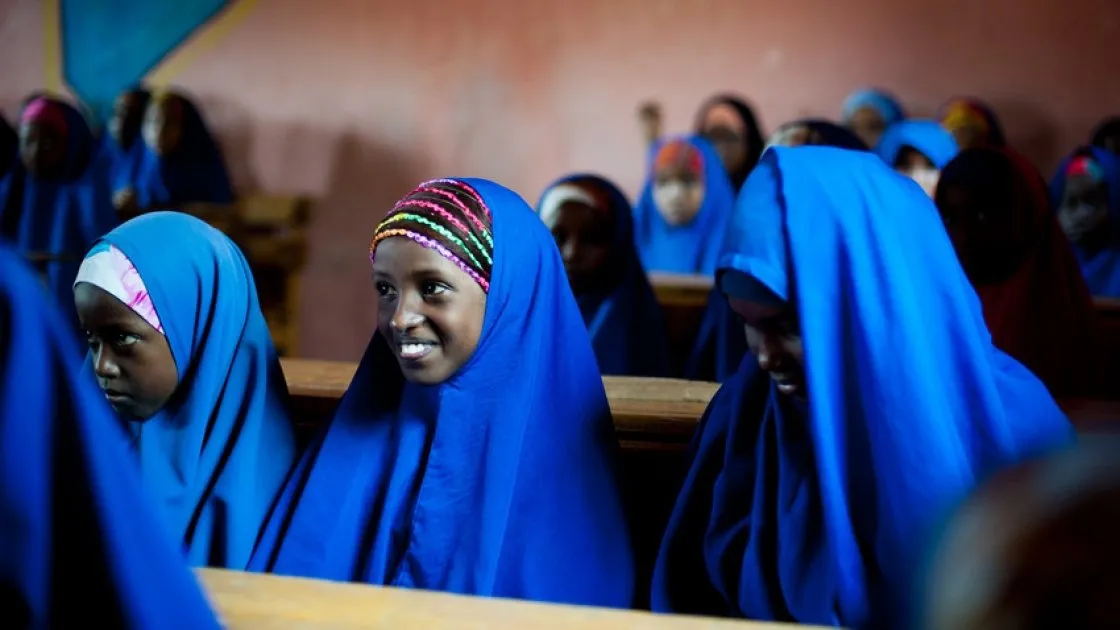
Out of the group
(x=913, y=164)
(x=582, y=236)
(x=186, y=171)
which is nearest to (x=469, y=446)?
(x=582, y=236)

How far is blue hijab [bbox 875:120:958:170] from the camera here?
443 cm

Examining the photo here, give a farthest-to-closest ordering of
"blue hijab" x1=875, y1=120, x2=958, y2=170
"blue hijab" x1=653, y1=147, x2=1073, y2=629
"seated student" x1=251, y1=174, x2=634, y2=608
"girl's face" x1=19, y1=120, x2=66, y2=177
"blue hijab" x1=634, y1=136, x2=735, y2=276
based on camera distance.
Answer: "blue hijab" x1=634, y1=136, x2=735, y2=276 < "girl's face" x1=19, y1=120, x2=66, y2=177 < "blue hijab" x1=875, y1=120, x2=958, y2=170 < "seated student" x1=251, y1=174, x2=634, y2=608 < "blue hijab" x1=653, y1=147, x2=1073, y2=629

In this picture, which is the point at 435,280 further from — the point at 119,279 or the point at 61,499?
the point at 61,499

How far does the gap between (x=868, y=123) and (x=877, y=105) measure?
15 centimetres

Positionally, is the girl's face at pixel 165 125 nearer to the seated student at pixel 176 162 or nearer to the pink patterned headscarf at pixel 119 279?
the seated student at pixel 176 162

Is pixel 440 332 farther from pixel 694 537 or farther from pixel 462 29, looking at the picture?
pixel 462 29

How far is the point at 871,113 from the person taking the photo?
19.5ft

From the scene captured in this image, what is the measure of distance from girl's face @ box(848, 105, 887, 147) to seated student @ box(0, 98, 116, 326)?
14.7 ft

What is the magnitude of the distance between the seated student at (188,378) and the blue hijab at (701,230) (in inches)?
157

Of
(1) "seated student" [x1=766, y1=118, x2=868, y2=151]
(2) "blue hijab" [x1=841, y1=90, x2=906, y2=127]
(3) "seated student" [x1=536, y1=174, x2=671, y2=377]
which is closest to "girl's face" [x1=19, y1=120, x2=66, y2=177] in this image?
(3) "seated student" [x1=536, y1=174, x2=671, y2=377]

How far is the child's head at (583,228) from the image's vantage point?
3.10m

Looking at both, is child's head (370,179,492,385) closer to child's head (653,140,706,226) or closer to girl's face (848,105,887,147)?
child's head (653,140,706,226)

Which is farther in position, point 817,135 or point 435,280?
point 817,135

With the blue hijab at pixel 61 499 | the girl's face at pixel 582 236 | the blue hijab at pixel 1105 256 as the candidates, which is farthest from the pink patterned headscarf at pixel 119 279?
the blue hijab at pixel 1105 256
